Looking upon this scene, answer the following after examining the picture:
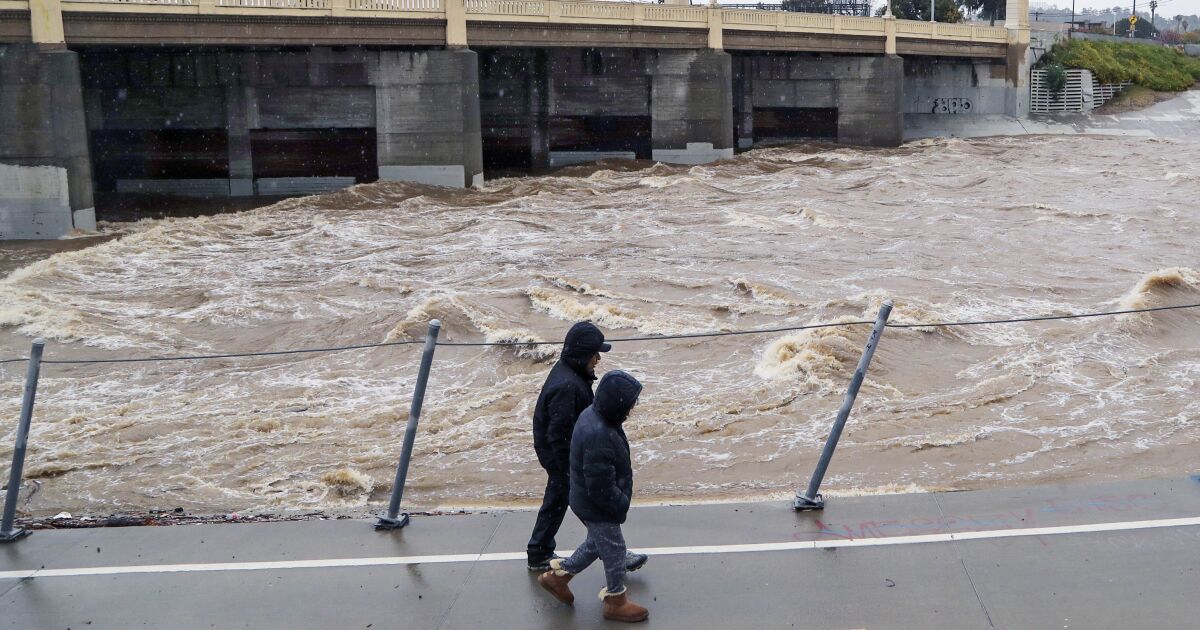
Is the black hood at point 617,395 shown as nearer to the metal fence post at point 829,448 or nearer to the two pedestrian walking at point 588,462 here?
the two pedestrian walking at point 588,462

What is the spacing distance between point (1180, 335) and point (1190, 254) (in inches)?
313

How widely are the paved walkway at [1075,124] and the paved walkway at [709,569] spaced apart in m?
51.6

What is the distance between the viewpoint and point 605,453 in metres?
5.11

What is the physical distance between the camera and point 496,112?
43.3 metres

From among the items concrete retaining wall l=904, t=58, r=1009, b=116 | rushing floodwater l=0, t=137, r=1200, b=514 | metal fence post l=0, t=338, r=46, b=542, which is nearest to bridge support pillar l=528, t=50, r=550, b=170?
rushing floodwater l=0, t=137, r=1200, b=514

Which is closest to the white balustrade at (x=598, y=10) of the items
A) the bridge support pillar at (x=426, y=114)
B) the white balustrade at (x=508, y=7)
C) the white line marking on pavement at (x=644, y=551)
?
the white balustrade at (x=508, y=7)

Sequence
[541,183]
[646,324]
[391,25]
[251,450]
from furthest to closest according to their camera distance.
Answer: [541,183] → [391,25] → [646,324] → [251,450]

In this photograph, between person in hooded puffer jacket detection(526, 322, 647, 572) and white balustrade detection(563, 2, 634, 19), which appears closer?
person in hooded puffer jacket detection(526, 322, 647, 572)

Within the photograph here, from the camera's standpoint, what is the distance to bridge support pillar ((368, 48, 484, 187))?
34.2 meters

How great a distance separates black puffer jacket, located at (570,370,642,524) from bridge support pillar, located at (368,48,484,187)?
→ 97.4ft

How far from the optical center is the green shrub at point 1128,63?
195 feet

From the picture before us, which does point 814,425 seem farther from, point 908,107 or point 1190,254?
point 908,107

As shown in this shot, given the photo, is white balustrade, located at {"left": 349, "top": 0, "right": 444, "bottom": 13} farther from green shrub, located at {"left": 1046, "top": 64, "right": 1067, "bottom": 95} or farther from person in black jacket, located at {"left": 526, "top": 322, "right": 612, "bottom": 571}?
green shrub, located at {"left": 1046, "top": 64, "right": 1067, "bottom": 95}

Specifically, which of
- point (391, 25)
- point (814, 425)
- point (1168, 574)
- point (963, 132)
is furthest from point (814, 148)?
point (1168, 574)
